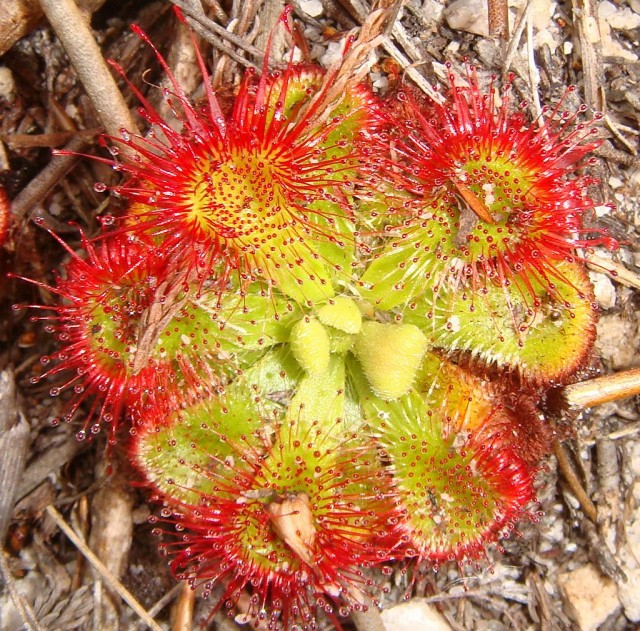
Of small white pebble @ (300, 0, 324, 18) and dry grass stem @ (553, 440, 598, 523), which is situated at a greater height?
small white pebble @ (300, 0, 324, 18)

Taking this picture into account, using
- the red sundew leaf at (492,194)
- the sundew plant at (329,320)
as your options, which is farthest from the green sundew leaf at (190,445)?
the red sundew leaf at (492,194)

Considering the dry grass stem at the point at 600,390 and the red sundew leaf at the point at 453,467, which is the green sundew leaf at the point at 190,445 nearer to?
the red sundew leaf at the point at 453,467

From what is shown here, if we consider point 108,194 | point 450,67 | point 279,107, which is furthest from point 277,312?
point 450,67

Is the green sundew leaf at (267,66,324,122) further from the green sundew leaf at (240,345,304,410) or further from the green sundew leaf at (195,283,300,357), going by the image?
the green sundew leaf at (240,345,304,410)

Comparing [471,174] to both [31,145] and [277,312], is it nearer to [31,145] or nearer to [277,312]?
[277,312]

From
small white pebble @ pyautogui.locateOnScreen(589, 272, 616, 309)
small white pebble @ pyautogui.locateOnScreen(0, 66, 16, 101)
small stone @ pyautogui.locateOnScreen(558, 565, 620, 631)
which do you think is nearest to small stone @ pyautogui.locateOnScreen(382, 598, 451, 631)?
small stone @ pyautogui.locateOnScreen(558, 565, 620, 631)

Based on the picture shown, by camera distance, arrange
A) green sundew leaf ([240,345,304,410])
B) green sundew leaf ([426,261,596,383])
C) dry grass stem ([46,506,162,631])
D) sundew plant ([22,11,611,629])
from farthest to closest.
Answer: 1. dry grass stem ([46,506,162,631])
2. green sundew leaf ([240,345,304,410])
3. green sundew leaf ([426,261,596,383])
4. sundew plant ([22,11,611,629])

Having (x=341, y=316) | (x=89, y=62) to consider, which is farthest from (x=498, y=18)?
(x=89, y=62)

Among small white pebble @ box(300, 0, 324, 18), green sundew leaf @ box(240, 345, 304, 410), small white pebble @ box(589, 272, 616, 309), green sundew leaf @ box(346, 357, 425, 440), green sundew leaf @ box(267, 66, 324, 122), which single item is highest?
small white pebble @ box(300, 0, 324, 18)
